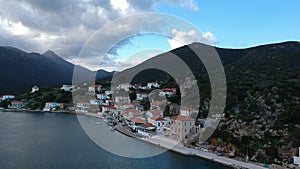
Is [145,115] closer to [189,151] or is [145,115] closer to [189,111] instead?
[189,111]

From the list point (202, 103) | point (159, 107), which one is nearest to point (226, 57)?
point (159, 107)

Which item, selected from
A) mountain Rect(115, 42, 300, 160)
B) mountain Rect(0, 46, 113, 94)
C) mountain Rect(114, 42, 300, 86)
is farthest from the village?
mountain Rect(0, 46, 113, 94)

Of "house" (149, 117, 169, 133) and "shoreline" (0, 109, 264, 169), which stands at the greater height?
"house" (149, 117, 169, 133)

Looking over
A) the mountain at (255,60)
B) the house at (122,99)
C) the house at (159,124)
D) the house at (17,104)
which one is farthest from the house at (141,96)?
the house at (17,104)

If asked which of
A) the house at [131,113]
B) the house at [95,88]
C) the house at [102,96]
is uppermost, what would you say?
the house at [95,88]

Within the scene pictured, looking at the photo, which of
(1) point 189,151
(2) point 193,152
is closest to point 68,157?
(1) point 189,151

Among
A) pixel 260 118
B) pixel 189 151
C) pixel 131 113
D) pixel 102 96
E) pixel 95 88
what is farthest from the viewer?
pixel 95 88

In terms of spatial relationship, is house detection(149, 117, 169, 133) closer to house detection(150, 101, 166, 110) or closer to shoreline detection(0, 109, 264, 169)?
shoreline detection(0, 109, 264, 169)

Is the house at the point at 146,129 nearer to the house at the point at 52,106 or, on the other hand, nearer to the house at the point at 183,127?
the house at the point at 183,127

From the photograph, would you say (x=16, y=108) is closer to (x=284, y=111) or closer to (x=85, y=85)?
(x=85, y=85)
